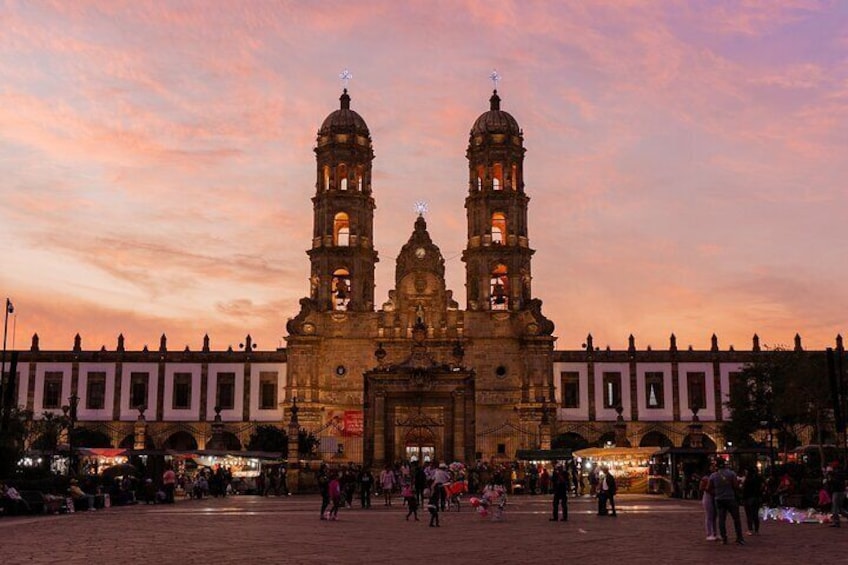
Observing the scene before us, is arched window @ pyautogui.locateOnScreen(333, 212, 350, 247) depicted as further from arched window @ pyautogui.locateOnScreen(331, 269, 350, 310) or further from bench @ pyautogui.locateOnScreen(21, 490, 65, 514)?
bench @ pyautogui.locateOnScreen(21, 490, 65, 514)

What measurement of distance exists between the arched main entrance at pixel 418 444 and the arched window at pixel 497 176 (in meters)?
21.9

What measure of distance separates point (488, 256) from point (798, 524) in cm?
5181

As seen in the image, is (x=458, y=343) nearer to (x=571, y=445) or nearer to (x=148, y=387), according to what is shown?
(x=571, y=445)

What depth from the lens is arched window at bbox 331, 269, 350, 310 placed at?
7794 centimetres

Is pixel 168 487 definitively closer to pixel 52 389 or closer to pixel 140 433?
pixel 140 433

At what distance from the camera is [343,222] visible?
7906 centimetres

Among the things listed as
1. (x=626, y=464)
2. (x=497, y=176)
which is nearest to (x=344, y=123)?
(x=497, y=176)

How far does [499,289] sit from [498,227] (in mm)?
5043

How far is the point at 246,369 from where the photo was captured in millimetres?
80750

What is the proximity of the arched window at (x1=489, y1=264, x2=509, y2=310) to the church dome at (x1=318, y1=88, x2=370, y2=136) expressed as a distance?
15535mm

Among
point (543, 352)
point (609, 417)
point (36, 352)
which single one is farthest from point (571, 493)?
point (36, 352)

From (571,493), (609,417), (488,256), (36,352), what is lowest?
(571,493)

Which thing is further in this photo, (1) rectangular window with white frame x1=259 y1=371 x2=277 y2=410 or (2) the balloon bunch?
(1) rectangular window with white frame x1=259 y1=371 x2=277 y2=410

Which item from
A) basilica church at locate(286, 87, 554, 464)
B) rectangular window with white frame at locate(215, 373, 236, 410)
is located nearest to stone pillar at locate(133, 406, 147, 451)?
rectangular window with white frame at locate(215, 373, 236, 410)
